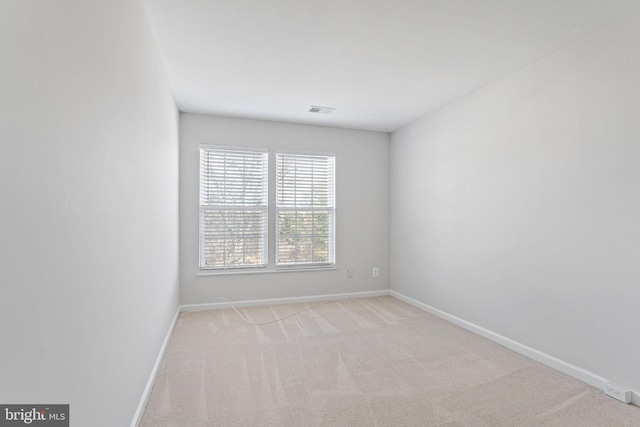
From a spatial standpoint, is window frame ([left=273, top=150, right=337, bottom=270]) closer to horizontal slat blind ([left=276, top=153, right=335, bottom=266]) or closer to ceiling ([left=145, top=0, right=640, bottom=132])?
horizontal slat blind ([left=276, top=153, right=335, bottom=266])

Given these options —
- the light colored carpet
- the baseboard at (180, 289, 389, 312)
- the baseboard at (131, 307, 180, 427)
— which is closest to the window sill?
the baseboard at (180, 289, 389, 312)

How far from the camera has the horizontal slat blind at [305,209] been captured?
14.9ft

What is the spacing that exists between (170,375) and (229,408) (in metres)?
0.68

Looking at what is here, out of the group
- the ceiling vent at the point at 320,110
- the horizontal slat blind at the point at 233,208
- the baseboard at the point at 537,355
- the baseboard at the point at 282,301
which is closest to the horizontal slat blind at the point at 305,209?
the horizontal slat blind at the point at 233,208

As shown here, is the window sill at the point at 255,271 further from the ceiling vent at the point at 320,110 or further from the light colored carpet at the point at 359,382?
the ceiling vent at the point at 320,110

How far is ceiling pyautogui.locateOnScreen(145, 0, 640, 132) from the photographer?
2.10 meters

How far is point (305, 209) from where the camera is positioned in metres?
4.62

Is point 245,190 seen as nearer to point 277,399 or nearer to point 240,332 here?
point 240,332

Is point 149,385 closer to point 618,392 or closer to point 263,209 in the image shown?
point 263,209

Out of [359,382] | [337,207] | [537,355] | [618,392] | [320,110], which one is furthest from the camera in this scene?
[337,207]

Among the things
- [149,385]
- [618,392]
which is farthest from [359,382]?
[618,392]

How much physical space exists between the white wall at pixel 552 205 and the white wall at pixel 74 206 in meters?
2.96

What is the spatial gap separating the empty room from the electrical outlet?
1 centimetres

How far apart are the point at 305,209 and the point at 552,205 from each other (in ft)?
9.38
